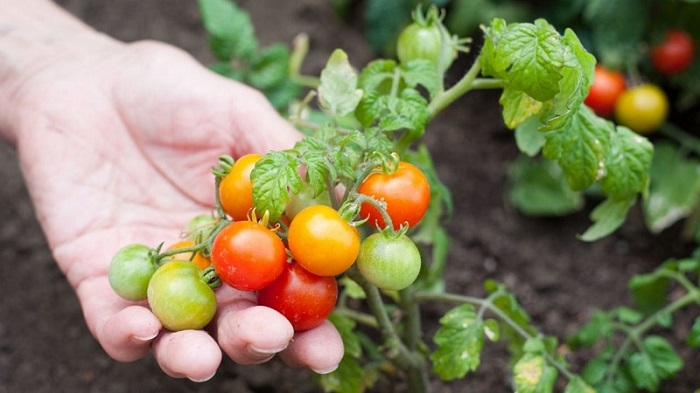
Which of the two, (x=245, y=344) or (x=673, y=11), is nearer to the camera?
(x=245, y=344)

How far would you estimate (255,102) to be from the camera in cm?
164

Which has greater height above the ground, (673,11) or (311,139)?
(311,139)

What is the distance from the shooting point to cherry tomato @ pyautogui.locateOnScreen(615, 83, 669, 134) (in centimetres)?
255

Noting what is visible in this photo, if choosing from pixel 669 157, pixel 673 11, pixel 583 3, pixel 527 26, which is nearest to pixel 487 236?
pixel 669 157

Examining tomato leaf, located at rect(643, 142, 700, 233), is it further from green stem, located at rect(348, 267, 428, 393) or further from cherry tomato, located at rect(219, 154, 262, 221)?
cherry tomato, located at rect(219, 154, 262, 221)

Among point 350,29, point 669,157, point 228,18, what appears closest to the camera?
point 228,18

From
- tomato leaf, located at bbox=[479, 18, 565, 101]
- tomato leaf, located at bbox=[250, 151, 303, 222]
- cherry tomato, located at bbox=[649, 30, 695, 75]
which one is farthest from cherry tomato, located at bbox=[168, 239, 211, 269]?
cherry tomato, located at bbox=[649, 30, 695, 75]

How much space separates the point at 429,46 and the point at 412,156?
22 cm

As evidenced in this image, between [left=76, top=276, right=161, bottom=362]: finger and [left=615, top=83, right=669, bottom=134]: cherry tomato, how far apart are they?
181 centimetres

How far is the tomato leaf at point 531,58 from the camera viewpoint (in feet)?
3.91

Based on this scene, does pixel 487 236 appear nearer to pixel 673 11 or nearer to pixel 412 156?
pixel 412 156

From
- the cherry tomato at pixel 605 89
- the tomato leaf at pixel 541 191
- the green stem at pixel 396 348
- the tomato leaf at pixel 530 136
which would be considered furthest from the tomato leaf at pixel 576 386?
the cherry tomato at pixel 605 89

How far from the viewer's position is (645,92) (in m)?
2.59

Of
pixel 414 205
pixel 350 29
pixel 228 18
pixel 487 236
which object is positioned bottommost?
pixel 487 236
